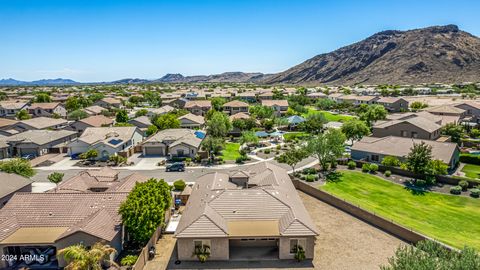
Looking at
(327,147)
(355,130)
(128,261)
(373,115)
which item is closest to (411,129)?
(355,130)

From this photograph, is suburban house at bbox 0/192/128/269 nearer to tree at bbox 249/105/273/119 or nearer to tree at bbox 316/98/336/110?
tree at bbox 249/105/273/119

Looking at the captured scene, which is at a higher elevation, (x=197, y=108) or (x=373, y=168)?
(x=197, y=108)

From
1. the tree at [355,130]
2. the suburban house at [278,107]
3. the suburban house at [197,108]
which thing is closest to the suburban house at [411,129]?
the tree at [355,130]

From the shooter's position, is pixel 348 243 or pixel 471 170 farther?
pixel 471 170

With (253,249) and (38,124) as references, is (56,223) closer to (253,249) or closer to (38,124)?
(253,249)

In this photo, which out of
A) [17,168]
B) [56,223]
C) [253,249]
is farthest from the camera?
[17,168]

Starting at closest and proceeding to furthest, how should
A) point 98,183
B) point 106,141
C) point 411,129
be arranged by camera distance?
point 98,183
point 106,141
point 411,129

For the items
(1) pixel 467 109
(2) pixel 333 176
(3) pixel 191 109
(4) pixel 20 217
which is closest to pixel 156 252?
(4) pixel 20 217
